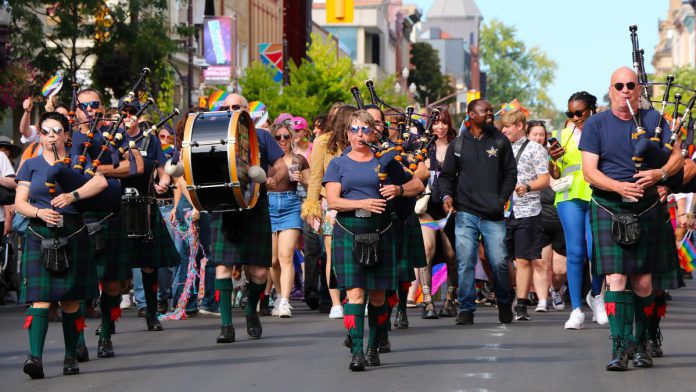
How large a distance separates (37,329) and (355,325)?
201 centimetres

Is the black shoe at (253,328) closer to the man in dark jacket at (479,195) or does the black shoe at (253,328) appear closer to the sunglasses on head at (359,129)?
the man in dark jacket at (479,195)

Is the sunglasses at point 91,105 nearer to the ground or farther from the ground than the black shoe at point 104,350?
Result: farther from the ground

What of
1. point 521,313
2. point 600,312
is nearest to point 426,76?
point 521,313

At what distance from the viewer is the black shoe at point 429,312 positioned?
14.8 meters

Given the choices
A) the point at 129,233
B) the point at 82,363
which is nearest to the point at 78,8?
the point at 129,233

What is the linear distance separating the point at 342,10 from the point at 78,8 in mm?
5740

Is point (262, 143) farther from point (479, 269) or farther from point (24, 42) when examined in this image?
point (24, 42)

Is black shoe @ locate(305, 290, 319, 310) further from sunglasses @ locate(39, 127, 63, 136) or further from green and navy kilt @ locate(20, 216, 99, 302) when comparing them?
sunglasses @ locate(39, 127, 63, 136)

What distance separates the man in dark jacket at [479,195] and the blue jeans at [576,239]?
0.63m

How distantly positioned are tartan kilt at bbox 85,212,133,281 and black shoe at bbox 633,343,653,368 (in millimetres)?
3757

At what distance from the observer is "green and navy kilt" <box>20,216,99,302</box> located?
33.3ft

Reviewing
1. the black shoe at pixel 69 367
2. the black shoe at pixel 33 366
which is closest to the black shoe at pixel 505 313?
the black shoe at pixel 69 367

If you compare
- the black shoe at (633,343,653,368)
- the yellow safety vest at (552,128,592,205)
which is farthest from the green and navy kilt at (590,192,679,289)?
the yellow safety vest at (552,128,592,205)

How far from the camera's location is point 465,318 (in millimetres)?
13914
